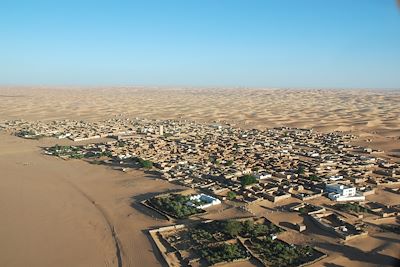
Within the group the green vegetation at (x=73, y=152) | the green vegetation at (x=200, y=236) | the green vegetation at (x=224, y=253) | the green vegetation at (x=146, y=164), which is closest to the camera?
the green vegetation at (x=224, y=253)

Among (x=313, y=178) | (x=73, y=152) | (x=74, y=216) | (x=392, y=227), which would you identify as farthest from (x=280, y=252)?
(x=73, y=152)

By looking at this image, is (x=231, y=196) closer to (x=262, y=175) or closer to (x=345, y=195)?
(x=262, y=175)

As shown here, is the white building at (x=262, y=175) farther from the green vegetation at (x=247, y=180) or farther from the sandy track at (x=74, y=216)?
the sandy track at (x=74, y=216)

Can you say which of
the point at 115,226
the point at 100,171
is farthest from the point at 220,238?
the point at 100,171

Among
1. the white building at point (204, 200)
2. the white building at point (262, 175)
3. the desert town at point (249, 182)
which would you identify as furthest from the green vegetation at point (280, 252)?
the white building at point (262, 175)

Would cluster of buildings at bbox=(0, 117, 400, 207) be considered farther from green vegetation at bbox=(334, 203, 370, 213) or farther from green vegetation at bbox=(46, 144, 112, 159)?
green vegetation at bbox=(334, 203, 370, 213)

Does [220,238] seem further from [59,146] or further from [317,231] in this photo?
[59,146]

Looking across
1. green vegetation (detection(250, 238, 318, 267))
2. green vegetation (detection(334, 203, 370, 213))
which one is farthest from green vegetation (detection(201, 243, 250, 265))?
green vegetation (detection(334, 203, 370, 213))
